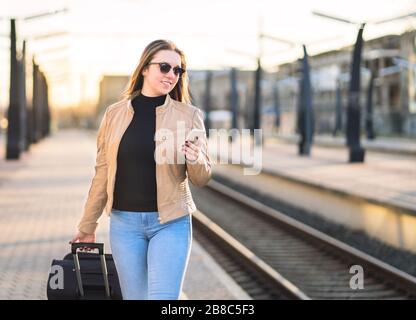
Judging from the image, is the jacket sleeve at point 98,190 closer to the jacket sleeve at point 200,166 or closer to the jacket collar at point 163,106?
the jacket collar at point 163,106

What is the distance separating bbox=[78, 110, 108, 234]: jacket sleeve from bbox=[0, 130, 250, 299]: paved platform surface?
3.45 meters

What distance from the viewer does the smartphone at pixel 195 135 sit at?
12.4 ft

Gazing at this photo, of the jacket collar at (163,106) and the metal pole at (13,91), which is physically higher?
the metal pole at (13,91)

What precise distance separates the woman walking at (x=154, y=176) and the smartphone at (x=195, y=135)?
0.08 ft

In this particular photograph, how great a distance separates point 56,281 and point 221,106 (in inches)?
3946

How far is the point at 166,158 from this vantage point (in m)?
3.80

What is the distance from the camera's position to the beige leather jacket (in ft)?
12.4

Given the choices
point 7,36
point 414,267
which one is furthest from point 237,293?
point 7,36

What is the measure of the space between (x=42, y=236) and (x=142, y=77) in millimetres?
7709

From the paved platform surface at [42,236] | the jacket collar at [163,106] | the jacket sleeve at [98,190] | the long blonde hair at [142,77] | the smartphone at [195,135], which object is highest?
the long blonde hair at [142,77]

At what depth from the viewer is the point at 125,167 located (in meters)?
3.82
